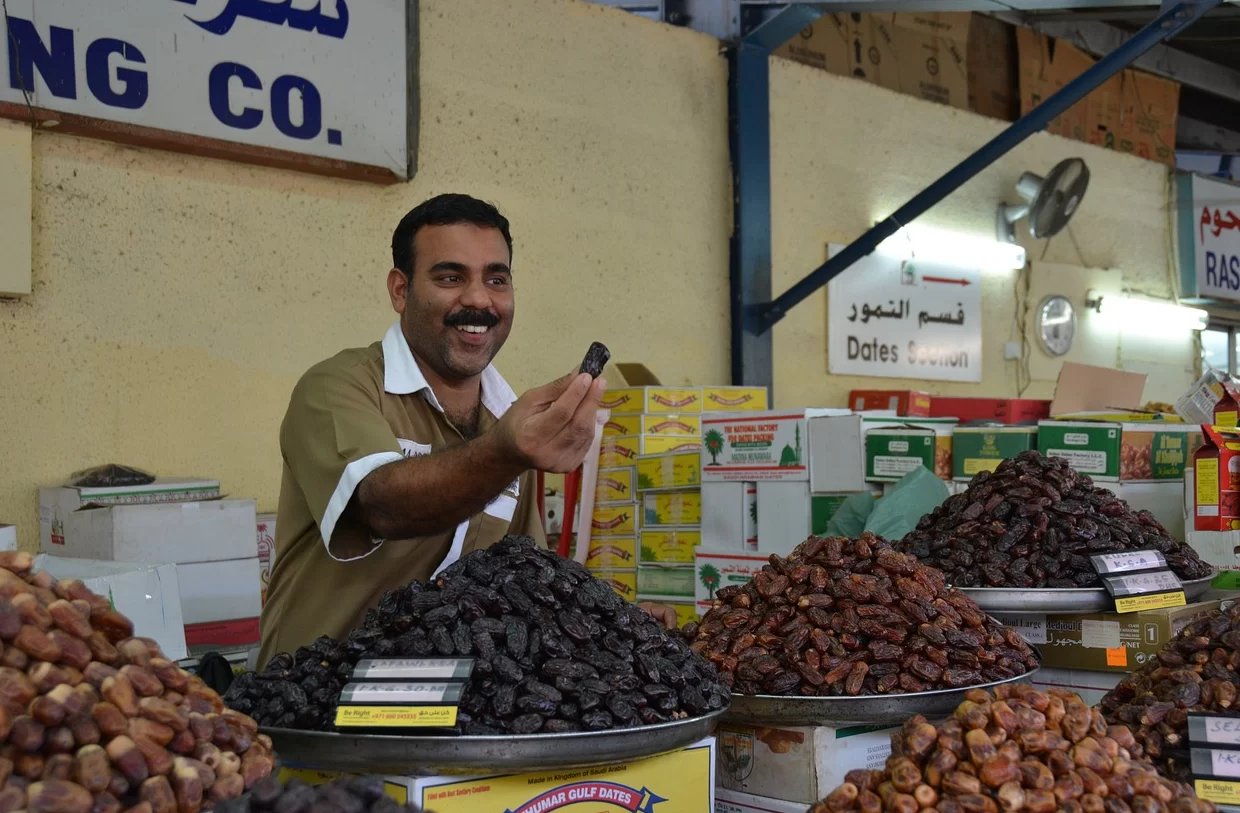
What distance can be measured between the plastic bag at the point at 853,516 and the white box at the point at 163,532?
169 centimetres

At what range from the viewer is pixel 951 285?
6.89 m

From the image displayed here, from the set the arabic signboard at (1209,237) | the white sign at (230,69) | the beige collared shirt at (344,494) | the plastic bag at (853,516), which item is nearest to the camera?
the beige collared shirt at (344,494)

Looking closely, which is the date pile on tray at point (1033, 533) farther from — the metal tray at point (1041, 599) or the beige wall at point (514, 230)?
the beige wall at point (514, 230)

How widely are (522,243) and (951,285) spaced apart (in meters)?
3.04

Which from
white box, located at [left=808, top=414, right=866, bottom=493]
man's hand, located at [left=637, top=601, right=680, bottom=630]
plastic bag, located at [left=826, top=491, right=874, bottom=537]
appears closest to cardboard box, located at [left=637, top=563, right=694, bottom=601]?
white box, located at [left=808, top=414, right=866, bottom=493]

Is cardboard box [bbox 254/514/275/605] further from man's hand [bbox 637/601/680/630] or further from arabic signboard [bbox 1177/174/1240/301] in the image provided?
arabic signboard [bbox 1177/174/1240/301]

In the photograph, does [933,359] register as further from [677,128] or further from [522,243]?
[522,243]

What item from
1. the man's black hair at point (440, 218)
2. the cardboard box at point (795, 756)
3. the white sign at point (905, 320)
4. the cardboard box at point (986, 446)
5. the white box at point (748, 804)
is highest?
the white sign at point (905, 320)

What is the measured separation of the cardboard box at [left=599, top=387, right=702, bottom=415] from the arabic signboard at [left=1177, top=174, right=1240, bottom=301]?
5.51 metres

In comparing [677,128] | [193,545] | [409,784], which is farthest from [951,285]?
[409,784]

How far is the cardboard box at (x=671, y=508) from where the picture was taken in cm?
423

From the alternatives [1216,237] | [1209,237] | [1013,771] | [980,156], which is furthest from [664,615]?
[1216,237]

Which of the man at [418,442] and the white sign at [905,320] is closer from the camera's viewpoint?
the man at [418,442]

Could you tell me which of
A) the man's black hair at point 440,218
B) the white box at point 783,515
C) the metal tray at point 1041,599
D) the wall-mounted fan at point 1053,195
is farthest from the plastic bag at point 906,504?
the wall-mounted fan at point 1053,195
